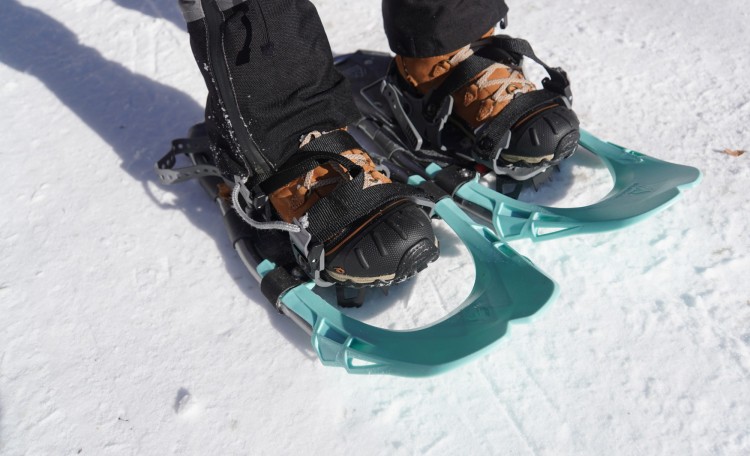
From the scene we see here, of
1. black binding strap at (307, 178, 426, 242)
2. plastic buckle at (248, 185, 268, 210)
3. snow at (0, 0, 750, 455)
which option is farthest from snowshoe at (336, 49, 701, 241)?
plastic buckle at (248, 185, 268, 210)

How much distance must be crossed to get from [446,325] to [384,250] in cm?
24

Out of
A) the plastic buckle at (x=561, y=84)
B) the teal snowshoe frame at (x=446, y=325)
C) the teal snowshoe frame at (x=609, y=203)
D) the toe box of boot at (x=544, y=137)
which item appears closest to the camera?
the teal snowshoe frame at (x=446, y=325)

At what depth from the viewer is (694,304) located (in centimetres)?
169

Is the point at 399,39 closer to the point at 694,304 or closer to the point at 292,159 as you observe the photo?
the point at 292,159

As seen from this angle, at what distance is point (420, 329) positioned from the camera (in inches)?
62.5

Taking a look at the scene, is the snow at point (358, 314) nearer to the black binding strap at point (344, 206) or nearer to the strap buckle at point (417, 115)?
the black binding strap at point (344, 206)

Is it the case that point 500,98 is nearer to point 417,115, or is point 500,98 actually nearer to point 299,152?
point 417,115

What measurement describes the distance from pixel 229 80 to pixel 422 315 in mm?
829

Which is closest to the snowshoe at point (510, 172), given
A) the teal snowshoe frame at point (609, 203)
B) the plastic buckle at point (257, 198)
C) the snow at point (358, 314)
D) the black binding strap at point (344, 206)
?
the teal snowshoe frame at point (609, 203)

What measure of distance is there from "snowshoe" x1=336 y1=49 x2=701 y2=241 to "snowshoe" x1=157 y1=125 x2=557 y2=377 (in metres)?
0.11

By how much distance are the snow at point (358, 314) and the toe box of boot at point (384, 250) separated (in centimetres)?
17

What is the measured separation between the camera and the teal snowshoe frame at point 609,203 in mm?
1743

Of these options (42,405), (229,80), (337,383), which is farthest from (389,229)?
(42,405)

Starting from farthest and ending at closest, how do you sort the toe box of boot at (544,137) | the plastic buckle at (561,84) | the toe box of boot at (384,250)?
the plastic buckle at (561,84)
the toe box of boot at (544,137)
the toe box of boot at (384,250)
